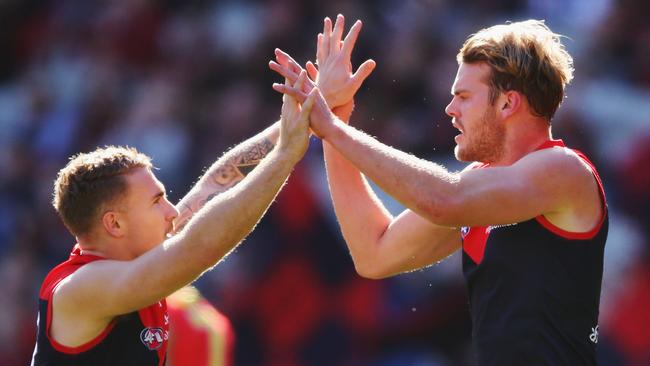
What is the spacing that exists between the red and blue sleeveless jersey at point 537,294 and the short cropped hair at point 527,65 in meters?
0.51

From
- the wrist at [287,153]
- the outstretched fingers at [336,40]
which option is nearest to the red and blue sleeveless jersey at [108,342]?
the wrist at [287,153]

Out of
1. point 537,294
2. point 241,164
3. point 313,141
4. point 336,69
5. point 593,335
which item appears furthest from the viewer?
point 313,141

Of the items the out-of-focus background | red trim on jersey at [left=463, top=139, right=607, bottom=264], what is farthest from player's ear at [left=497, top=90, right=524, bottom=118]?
the out-of-focus background

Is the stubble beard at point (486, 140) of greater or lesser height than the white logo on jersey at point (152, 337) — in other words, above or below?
above

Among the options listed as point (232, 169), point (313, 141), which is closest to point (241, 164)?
point (232, 169)

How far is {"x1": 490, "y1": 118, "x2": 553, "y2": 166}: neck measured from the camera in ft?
14.2

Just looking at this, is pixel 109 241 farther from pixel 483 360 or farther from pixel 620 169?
pixel 620 169

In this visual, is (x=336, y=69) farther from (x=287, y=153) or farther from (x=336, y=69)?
(x=287, y=153)

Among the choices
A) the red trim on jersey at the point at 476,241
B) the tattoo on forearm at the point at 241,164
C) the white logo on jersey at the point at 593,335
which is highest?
the tattoo on forearm at the point at 241,164

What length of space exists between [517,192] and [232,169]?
1.62 m

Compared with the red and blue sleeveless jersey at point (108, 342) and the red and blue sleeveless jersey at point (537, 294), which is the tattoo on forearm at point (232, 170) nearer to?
the red and blue sleeveless jersey at point (108, 342)

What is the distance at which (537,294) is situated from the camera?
4016mm

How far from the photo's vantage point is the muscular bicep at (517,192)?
404 cm

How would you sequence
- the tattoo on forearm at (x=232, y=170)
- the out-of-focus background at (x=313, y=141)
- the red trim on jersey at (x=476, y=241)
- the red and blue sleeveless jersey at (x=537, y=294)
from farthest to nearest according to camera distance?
the out-of-focus background at (x=313, y=141) → the tattoo on forearm at (x=232, y=170) → the red trim on jersey at (x=476, y=241) → the red and blue sleeveless jersey at (x=537, y=294)
